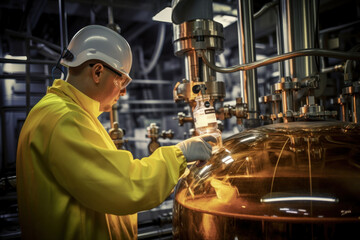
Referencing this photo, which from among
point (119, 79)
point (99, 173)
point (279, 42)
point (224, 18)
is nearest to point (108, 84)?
point (119, 79)

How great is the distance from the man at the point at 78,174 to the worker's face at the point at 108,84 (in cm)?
2

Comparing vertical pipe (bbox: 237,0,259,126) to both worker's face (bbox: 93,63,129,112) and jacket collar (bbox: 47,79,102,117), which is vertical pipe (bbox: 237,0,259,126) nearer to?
worker's face (bbox: 93,63,129,112)

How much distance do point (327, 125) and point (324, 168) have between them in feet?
0.75

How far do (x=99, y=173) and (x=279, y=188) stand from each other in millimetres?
455

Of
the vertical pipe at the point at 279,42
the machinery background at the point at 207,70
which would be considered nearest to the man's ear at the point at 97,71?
the machinery background at the point at 207,70

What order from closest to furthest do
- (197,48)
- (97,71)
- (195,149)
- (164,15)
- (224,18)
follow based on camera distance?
(195,149), (97,71), (197,48), (164,15), (224,18)

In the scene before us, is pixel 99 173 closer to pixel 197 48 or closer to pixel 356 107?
pixel 197 48

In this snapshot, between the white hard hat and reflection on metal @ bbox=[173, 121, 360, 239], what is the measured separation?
18.7 inches

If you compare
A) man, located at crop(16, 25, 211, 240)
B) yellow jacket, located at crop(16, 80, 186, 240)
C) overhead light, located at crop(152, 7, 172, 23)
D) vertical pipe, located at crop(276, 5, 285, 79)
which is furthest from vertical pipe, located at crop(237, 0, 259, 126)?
yellow jacket, located at crop(16, 80, 186, 240)

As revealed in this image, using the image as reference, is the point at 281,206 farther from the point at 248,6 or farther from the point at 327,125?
the point at 248,6

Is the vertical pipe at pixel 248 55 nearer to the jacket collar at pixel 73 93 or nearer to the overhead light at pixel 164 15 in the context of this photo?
the overhead light at pixel 164 15

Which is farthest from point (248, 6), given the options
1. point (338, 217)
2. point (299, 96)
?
point (338, 217)

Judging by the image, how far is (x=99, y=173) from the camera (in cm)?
78

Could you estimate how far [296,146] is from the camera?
84 cm
